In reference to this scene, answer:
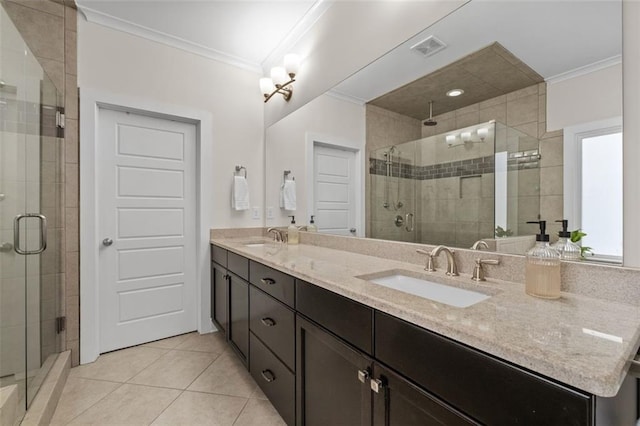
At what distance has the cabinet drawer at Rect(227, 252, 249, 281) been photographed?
1.84 metres

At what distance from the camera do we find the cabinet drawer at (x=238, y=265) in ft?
6.03

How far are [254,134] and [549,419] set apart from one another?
2883mm

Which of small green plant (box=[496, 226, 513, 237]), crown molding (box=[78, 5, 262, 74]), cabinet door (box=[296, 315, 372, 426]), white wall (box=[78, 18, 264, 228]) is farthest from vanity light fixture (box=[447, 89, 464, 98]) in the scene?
crown molding (box=[78, 5, 262, 74])

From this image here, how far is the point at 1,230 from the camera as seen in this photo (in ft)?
4.99

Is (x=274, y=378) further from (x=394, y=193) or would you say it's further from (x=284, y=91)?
(x=284, y=91)

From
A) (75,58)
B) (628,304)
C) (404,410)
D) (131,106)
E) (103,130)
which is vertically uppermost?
(75,58)

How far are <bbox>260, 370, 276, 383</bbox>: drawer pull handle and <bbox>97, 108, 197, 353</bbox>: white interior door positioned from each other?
1.38 metres

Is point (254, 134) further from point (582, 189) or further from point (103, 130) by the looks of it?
point (582, 189)

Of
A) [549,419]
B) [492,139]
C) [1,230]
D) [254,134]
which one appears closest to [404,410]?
[549,419]

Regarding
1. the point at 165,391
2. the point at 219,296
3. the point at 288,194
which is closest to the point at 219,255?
the point at 219,296

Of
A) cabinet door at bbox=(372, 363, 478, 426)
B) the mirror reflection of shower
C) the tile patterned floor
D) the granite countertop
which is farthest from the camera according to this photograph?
the mirror reflection of shower

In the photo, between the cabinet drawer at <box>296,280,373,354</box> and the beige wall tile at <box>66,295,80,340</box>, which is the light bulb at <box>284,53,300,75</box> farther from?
the beige wall tile at <box>66,295,80,340</box>

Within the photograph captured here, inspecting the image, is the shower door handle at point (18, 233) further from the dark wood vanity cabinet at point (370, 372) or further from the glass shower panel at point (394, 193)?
the glass shower panel at point (394, 193)

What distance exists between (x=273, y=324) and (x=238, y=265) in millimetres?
637
